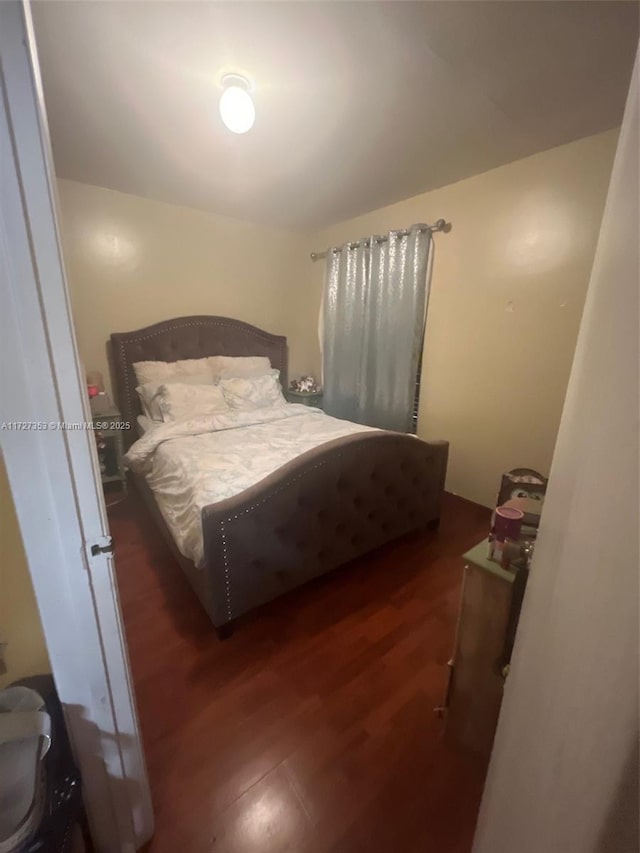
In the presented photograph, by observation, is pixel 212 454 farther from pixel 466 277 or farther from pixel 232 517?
pixel 466 277

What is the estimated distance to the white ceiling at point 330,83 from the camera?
1.16m

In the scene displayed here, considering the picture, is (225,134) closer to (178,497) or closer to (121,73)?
(121,73)

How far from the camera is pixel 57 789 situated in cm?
70

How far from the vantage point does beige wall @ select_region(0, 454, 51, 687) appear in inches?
27.1

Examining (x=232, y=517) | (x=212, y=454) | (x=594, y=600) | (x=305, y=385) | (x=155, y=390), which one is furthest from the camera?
(x=305, y=385)

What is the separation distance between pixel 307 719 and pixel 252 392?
2186 millimetres

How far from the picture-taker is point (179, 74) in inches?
54.9

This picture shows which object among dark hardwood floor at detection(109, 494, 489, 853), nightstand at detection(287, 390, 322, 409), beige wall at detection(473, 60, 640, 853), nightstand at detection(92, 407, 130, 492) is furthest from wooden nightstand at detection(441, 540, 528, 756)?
nightstand at detection(287, 390, 322, 409)


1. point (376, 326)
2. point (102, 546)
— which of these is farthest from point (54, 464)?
point (376, 326)

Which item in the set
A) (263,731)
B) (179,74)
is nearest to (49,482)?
(263,731)

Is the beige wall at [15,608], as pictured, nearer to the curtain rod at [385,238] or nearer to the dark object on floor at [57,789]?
the dark object on floor at [57,789]

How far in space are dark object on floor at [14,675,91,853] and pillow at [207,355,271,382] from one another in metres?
2.40

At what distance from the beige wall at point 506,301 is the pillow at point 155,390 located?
Result: 6.12ft

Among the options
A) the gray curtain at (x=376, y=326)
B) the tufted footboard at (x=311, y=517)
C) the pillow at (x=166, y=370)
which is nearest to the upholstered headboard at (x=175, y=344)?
the pillow at (x=166, y=370)
